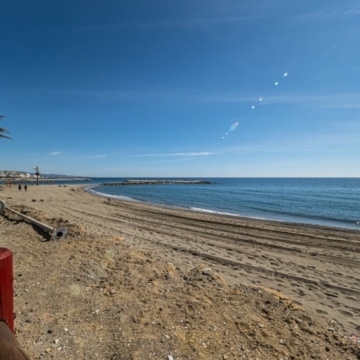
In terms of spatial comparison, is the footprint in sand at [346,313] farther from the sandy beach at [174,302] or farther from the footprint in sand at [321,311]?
the footprint in sand at [321,311]

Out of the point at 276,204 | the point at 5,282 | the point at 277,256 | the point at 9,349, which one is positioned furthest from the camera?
the point at 276,204

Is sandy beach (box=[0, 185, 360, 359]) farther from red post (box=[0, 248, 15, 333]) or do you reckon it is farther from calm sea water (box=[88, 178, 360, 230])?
calm sea water (box=[88, 178, 360, 230])

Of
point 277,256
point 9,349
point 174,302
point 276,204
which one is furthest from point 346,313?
point 276,204

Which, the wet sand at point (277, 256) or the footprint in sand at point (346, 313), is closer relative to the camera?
the footprint in sand at point (346, 313)

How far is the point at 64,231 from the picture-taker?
27.7ft

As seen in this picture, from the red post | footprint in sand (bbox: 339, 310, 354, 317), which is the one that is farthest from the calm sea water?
the red post

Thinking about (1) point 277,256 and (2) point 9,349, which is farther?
(1) point 277,256

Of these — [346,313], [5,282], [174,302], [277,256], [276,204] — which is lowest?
[276,204]

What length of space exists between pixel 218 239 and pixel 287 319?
7814 millimetres

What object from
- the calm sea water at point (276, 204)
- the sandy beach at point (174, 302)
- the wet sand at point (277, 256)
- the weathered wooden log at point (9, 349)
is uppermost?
the weathered wooden log at point (9, 349)

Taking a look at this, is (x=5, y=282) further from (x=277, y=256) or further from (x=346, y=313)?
(x=277, y=256)

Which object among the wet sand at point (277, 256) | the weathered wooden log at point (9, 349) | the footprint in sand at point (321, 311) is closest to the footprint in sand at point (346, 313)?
the wet sand at point (277, 256)

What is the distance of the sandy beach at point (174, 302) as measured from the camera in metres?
3.47

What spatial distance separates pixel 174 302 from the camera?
15.3 ft
